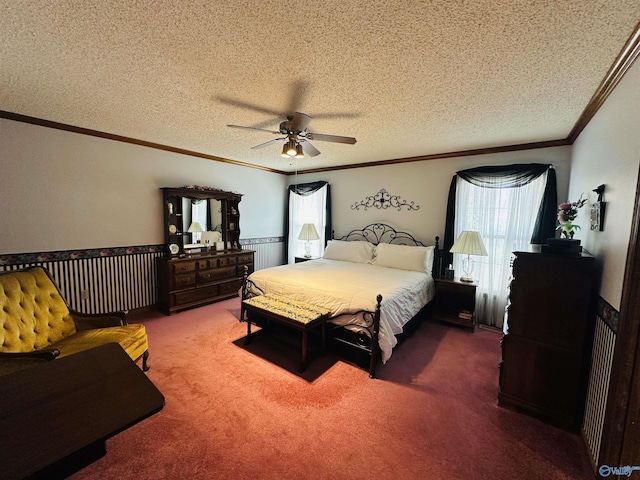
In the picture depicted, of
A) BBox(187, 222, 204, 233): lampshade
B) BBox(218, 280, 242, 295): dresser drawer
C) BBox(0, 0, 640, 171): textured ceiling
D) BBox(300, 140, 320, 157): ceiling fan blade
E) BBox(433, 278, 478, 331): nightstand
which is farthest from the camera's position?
BBox(218, 280, 242, 295): dresser drawer

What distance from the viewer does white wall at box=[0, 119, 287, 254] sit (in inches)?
115

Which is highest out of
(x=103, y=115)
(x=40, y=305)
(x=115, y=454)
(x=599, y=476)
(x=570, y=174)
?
(x=103, y=115)

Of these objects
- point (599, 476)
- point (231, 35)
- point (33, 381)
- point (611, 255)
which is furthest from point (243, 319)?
point (611, 255)

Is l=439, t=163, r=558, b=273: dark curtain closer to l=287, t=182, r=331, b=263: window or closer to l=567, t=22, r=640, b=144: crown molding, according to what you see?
l=567, t=22, r=640, b=144: crown molding

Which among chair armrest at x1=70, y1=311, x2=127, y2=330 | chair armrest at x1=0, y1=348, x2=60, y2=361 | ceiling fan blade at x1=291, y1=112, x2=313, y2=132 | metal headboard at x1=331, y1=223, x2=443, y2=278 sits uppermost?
ceiling fan blade at x1=291, y1=112, x2=313, y2=132

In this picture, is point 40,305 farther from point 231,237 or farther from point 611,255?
point 611,255

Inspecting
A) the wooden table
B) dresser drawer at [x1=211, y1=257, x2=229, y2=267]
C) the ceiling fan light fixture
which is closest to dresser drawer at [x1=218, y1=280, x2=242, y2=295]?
dresser drawer at [x1=211, y1=257, x2=229, y2=267]

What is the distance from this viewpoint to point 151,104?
250cm

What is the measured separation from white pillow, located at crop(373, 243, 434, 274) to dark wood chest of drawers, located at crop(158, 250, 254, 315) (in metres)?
2.45

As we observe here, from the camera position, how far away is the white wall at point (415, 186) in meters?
3.46

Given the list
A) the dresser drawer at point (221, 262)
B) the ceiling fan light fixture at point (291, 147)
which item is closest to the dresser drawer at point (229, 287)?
the dresser drawer at point (221, 262)

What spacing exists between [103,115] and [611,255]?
15.0 ft

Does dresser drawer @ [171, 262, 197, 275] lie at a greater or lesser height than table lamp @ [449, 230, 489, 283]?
lesser

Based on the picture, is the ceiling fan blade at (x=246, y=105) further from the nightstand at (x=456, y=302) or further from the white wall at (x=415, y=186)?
the nightstand at (x=456, y=302)
